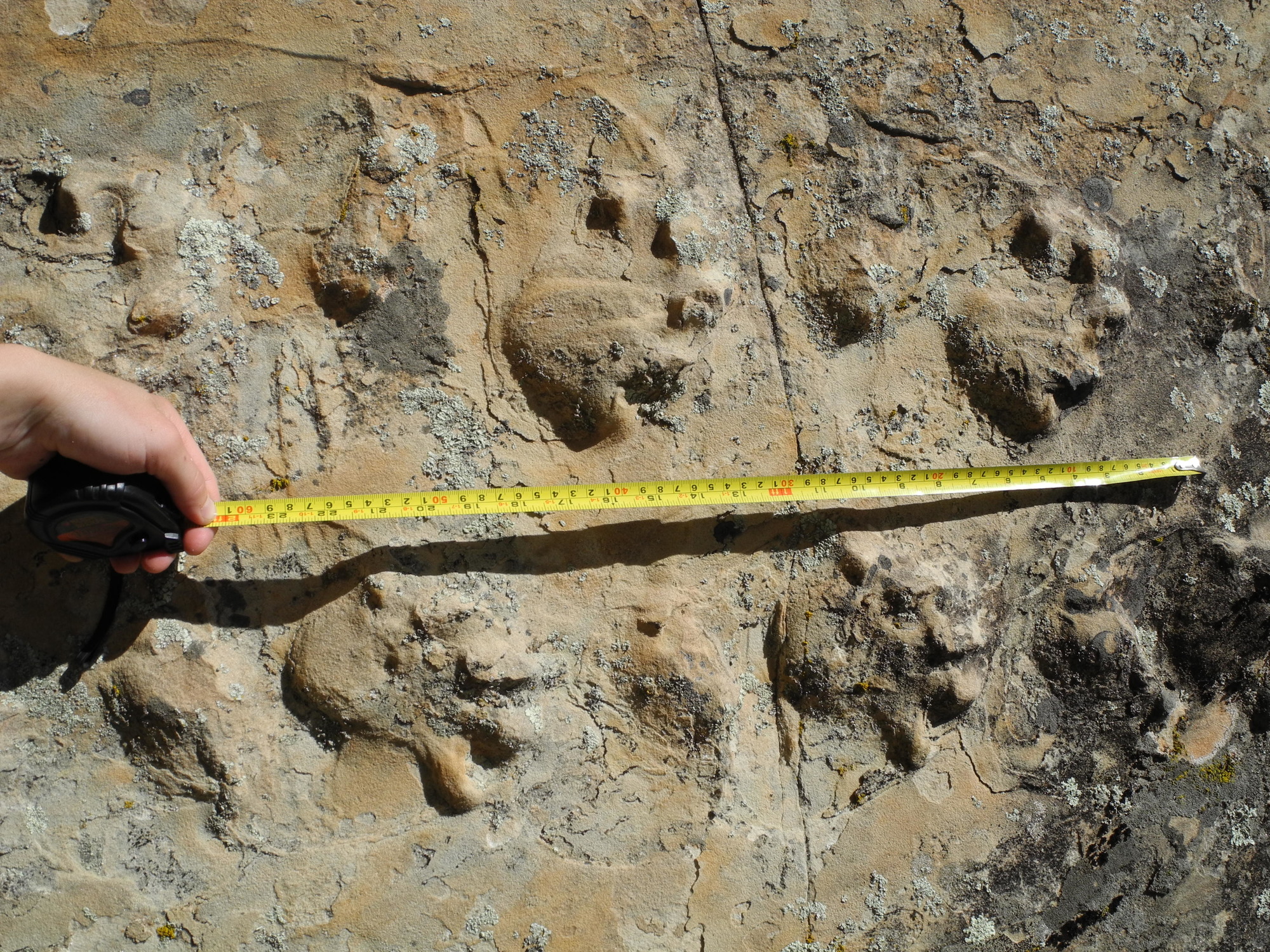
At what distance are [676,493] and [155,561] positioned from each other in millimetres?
1234

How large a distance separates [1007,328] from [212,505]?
211 cm

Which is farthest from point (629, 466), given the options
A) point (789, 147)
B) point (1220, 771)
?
point (1220, 771)

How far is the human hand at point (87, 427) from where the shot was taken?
6.19 feet

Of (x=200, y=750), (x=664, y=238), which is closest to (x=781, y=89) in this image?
(x=664, y=238)

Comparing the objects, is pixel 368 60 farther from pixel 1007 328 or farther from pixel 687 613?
pixel 1007 328

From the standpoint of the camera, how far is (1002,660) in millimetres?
2543

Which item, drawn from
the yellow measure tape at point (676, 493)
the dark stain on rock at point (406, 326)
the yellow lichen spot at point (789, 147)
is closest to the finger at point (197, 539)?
the yellow measure tape at point (676, 493)

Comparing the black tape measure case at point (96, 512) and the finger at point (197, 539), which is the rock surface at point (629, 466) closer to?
the finger at point (197, 539)

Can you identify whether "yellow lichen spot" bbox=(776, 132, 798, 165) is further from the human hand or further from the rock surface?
the human hand

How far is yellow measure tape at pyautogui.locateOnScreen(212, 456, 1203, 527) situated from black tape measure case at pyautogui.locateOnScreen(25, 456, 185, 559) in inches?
5.8

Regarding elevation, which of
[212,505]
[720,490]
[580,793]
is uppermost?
[720,490]

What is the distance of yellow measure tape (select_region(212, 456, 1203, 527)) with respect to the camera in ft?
7.02

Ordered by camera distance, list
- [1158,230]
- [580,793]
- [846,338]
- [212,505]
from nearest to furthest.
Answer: [212,505]
[580,793]
[846,338]
[1158,230]

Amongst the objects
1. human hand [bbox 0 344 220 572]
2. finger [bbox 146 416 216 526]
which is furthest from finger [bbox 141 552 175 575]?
finger [bbox 146 416 216 526]
